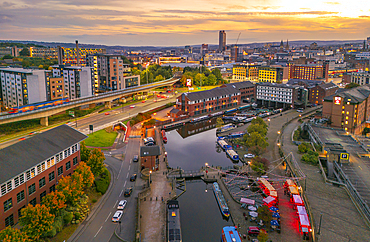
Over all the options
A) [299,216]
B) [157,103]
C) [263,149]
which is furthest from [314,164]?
[157,103]

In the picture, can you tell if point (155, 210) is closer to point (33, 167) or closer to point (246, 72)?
point (33, 167)

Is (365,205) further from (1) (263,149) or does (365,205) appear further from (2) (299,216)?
(1) (263,149)

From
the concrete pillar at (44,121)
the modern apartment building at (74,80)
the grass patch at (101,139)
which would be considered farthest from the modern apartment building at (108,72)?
the grass patch at (101,139)

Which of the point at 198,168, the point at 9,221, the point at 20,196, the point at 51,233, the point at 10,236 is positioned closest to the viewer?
the point at 10,236

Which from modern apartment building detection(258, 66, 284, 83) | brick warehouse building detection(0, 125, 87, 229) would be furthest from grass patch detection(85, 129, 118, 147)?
modern apartment building detection(258, 66, 284, 83)

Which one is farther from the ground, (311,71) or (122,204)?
(311,71)

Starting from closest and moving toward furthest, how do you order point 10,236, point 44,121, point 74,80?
point 10,236 < point 44,121 < point 74,80

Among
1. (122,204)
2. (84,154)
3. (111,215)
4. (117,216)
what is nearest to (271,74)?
(84,154)

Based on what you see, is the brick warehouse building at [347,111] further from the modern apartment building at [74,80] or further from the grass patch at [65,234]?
the modern apartment building at [74,80]
